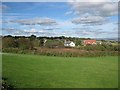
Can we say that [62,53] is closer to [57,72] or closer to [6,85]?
[57,72]

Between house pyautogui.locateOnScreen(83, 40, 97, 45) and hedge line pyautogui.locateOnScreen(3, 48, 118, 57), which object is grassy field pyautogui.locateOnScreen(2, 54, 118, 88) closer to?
hedge line pyautogui.locateOnScreen(3, 48, 118, 57)

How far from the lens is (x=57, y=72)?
18.9 feet

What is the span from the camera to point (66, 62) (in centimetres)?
600

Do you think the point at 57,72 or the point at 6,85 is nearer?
the point at 6,85

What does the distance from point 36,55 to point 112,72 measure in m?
1.94

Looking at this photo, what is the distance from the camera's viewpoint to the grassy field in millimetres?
5414

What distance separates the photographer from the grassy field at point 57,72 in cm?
541

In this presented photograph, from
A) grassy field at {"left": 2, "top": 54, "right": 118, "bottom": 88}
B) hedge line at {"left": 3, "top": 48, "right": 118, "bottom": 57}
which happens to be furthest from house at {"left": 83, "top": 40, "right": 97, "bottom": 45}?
grassy field at {"left": 2, "top": 54, "right": 118, "bottom": 88}

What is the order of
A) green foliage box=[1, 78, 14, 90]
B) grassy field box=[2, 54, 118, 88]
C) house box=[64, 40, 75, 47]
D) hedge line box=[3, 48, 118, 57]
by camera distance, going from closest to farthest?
green foliage box=[1, 78, 14, 90], grassy field box=[2, 54, 118, 88], hedge line box=[3, 48, 118, 57], house box=[64, 40, 75, 47]

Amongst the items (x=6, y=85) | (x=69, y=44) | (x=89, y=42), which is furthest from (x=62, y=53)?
(x=6, y=85)

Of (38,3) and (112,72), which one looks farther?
(112,72)

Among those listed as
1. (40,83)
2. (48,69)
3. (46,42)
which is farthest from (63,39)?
(40,83)

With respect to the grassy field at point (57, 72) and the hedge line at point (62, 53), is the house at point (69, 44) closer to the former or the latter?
the hedge line at point (62, 53)

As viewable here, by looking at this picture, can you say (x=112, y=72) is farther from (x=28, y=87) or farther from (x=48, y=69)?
(x=28, y=87)
